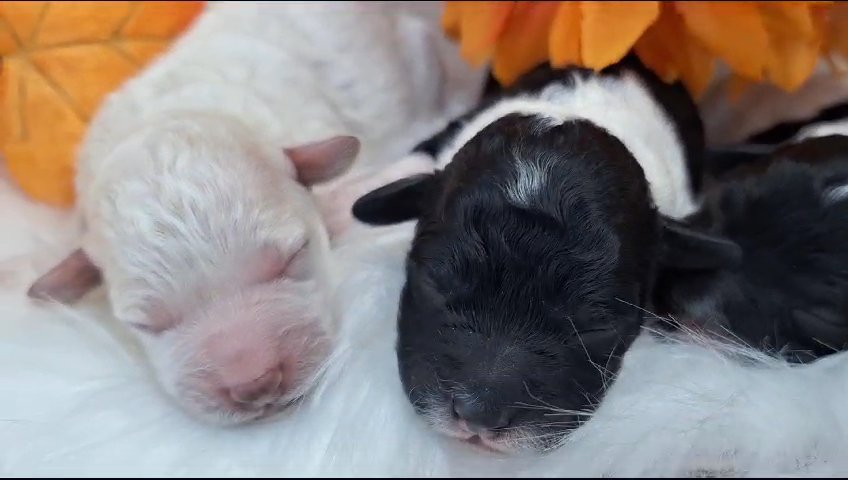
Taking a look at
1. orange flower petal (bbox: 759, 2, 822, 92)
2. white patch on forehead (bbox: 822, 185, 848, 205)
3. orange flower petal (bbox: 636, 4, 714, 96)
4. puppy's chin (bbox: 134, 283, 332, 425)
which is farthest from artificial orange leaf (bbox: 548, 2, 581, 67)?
puppy's chin (bbox: 134, 283, 332, 425)

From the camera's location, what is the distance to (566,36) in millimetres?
1020

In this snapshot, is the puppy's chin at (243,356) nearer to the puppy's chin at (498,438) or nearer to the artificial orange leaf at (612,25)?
the puppy's chin at (498,438)

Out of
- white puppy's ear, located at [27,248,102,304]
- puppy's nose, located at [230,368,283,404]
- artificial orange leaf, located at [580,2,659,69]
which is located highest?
artificial orange leaf, located at [580,2,659,69]

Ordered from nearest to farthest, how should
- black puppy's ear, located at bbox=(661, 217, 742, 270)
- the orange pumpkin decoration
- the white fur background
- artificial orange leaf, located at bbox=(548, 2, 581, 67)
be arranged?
1. the white fur background
2. black puppy's ear, located at bbox=(661, 217, 742, 270)
3. artificial orange leaf, located at bbox=(548, 2, 581, 67)
4. the orange pumpkin decoration

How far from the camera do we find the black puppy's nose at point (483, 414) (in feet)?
2.44

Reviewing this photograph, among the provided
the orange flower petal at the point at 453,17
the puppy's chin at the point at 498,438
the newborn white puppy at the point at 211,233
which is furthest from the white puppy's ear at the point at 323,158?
the puppy's chin at the point at 498,438

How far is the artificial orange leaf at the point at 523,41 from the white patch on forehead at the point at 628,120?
0.24 ft

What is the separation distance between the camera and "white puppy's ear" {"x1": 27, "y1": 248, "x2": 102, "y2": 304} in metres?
0.94

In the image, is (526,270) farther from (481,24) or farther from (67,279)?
(67,279)

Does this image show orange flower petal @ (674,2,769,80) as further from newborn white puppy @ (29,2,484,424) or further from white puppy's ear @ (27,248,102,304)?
white puppy's ear @ (27,248,102,304)

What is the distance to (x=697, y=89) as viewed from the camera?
1.13 metres

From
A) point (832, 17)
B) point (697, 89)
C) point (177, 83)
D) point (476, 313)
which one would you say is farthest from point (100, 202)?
point (832, 17)

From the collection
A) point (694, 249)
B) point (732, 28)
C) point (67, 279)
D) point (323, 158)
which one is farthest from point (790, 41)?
point (67, 279)

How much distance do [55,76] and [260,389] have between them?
61 cm
